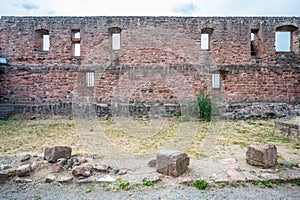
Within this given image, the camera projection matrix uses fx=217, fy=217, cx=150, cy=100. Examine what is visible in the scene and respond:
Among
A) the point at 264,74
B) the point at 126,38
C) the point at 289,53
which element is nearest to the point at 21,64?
the point at 126,38

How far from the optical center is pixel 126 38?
12.2 metres

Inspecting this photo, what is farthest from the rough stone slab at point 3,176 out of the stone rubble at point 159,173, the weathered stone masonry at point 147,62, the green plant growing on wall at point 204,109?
the weathered stone masonry at point 147,62

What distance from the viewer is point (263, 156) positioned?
4.04 meters

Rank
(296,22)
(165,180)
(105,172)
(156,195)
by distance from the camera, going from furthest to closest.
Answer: (296,22) < (105,172) < (165,180) < (156,195)

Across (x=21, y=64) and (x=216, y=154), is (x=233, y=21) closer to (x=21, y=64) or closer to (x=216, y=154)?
(x=216, y=154)

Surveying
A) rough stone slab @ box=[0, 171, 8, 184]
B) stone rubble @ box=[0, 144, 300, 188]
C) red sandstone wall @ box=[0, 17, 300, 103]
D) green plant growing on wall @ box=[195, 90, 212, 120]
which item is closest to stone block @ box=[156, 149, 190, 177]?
stone rubble @ box=[0, 144, 300, 188]

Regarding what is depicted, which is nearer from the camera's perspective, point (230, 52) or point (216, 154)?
point (216, 154)

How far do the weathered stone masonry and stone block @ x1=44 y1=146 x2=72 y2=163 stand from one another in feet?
24.8

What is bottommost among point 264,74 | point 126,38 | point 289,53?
point 264,74

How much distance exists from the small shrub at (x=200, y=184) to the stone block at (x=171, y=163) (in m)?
0.37

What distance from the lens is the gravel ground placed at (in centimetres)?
316

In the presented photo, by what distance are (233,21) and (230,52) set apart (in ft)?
5.65

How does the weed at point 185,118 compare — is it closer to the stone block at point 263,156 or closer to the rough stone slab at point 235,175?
the stone block at point 263,156

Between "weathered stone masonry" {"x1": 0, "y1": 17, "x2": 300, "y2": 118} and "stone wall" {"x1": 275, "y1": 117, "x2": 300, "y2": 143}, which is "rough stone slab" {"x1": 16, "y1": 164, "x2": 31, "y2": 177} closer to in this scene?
"stone wall" {"x1": 275, "y1": 117, "x2": 300, "y2": 143}
